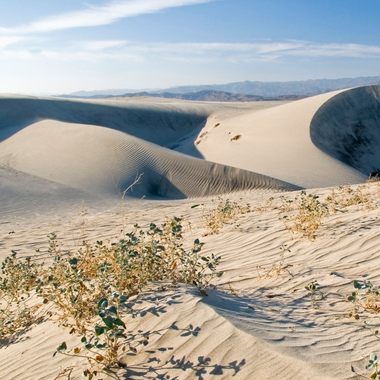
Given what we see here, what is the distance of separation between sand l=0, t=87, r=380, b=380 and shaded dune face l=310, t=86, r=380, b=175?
0.10 meters

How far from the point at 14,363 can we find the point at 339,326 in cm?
212

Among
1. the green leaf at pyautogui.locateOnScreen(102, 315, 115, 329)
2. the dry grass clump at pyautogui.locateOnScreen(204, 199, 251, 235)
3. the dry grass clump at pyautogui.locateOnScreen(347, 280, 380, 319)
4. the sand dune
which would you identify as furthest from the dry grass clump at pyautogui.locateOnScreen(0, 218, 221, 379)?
the sand dune

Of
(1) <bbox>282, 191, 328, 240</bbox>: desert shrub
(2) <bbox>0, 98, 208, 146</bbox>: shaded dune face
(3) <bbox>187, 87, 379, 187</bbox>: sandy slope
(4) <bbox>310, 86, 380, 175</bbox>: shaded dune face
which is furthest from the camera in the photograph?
(2) <bbox>0, 98, 208, 146</bbox>: shaded dune face

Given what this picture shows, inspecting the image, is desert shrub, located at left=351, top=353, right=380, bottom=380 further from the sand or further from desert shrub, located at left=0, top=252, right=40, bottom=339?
desert shrub, located at left=0, top=252, right=40, bottom=339

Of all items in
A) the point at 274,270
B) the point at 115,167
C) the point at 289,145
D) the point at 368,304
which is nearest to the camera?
the point at 368,304

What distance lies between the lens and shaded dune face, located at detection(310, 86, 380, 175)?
2355 cm

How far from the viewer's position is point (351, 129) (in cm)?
2617

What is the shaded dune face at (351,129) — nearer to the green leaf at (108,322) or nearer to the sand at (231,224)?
the sand at (231,224)

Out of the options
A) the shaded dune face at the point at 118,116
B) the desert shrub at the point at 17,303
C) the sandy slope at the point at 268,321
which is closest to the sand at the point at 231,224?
the sandy slope at the point at 268,321

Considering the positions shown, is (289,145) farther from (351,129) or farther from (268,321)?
(268,321)

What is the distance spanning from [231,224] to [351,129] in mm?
21316

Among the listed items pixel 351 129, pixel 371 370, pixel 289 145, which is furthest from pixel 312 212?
pixel 351 129

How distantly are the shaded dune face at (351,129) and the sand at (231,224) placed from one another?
0.10 meters

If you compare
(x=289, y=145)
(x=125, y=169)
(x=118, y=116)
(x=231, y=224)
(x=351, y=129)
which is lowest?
(x=231, y=224)
